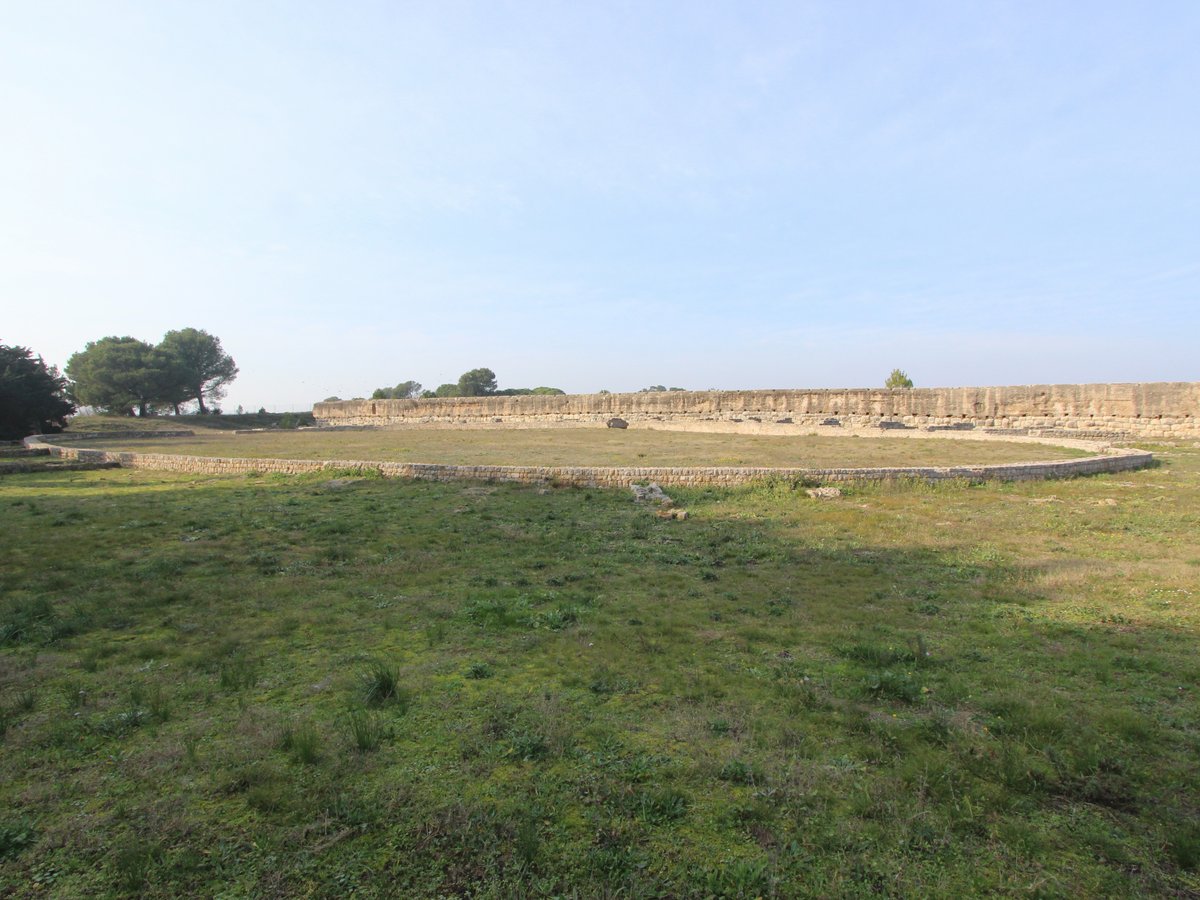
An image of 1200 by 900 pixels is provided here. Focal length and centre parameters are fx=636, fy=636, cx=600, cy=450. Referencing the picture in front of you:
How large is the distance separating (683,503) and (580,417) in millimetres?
22432

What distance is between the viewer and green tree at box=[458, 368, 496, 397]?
6769 centimetres

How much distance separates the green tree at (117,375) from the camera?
44.7 metres

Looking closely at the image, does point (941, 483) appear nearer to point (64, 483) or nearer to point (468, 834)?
point (468, 834)

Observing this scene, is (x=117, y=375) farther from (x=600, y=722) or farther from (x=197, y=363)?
(x=600, y=722)

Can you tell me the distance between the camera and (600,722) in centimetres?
370

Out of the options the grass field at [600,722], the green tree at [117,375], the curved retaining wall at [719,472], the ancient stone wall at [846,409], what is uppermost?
the green tree at [117,375]

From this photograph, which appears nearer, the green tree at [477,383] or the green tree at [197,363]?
the green tree at [197,363]

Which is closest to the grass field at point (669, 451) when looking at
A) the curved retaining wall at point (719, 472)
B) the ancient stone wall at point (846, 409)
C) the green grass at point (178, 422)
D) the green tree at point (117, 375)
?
the curved retaining wall at point (719, 472)

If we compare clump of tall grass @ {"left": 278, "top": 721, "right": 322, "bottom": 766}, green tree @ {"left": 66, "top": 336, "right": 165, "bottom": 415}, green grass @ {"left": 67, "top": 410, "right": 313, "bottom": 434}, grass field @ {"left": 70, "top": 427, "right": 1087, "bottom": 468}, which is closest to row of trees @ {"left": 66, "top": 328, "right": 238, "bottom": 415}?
green tree @ {"left": 66, "top": 336, "right": 165, "bottom": 415}

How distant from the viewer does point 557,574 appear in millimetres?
7176

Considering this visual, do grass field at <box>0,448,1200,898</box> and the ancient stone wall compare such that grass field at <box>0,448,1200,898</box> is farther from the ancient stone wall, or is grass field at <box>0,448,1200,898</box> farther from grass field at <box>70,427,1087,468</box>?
the ancient stone wall

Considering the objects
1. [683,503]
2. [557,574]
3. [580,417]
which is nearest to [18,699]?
[557,574]

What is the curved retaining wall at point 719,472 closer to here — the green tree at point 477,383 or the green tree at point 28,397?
the green tree at point 28,397

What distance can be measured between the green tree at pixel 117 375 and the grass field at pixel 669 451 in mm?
23656
